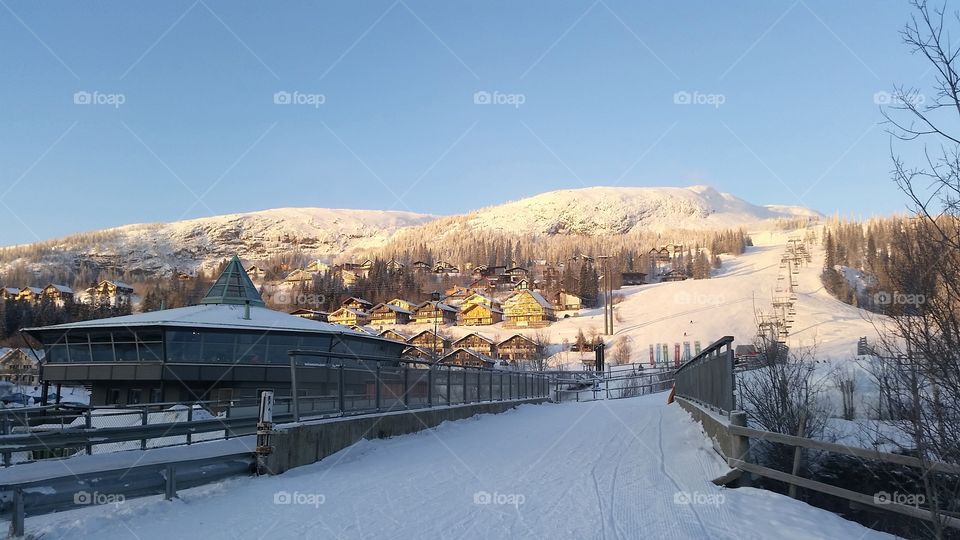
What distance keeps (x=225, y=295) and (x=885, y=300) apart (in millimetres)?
Answer: 60627

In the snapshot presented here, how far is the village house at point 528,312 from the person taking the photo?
5300 inches

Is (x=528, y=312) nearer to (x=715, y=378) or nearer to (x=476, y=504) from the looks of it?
(x=715, y=378)

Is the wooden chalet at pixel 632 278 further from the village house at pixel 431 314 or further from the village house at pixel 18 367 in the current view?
the village house at pixel 18 367

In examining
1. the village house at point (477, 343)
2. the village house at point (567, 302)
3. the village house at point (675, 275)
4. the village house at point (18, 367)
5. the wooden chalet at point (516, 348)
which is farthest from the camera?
the village house at point (675, 275)

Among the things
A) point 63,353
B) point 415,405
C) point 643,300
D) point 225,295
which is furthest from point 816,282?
point 415,405

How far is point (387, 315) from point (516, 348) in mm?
41930

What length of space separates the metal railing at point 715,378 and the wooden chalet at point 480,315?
118342 mm

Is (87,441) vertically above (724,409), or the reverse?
(724,409)

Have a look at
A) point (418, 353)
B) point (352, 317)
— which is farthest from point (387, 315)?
point (418, 353)

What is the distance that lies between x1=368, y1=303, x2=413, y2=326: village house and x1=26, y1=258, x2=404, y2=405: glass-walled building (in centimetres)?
8690

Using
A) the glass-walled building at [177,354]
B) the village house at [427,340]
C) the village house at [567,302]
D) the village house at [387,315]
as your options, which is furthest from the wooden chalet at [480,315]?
the glass-walled building at [177,354]

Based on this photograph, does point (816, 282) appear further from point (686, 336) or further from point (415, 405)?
point (415, 405)

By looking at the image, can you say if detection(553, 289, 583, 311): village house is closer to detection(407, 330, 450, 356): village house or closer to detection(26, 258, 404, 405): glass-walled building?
detection(407, 330, 450, 356): village house

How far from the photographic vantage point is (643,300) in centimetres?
14400
